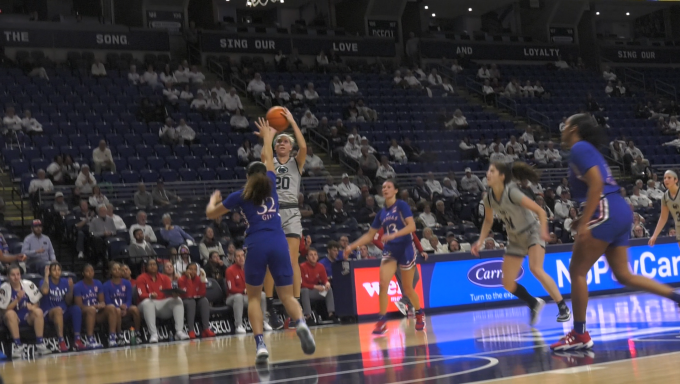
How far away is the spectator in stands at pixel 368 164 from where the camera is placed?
21.2m

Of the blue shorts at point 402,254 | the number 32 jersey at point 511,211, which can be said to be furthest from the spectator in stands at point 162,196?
the number 32 jersey at point 511,211

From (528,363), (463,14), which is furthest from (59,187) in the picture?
(463,14)

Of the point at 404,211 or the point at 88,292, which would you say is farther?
the point at 88,292

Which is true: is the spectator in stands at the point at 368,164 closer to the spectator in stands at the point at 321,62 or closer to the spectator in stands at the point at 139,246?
the spectator in stands at the point at 321,62

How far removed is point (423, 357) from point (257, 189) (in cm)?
203

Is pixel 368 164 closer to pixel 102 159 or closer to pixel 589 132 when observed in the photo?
pixel 102 159

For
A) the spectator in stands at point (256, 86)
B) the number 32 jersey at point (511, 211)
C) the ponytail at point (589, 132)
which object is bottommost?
the number 32 jersey at point (511, 211)

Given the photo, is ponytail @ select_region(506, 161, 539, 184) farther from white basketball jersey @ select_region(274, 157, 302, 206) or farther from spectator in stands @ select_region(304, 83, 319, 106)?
spectator in stands @ select_region(304, 83, 319, 106)

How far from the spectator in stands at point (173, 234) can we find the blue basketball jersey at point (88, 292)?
2.43 meters

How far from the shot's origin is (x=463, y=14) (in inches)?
1420

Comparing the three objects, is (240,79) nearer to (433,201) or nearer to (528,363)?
(433,201)

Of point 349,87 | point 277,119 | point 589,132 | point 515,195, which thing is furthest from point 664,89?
point 589,132

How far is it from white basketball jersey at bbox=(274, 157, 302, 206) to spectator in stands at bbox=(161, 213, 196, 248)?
6635 millimetres

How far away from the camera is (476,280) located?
16141 mm
